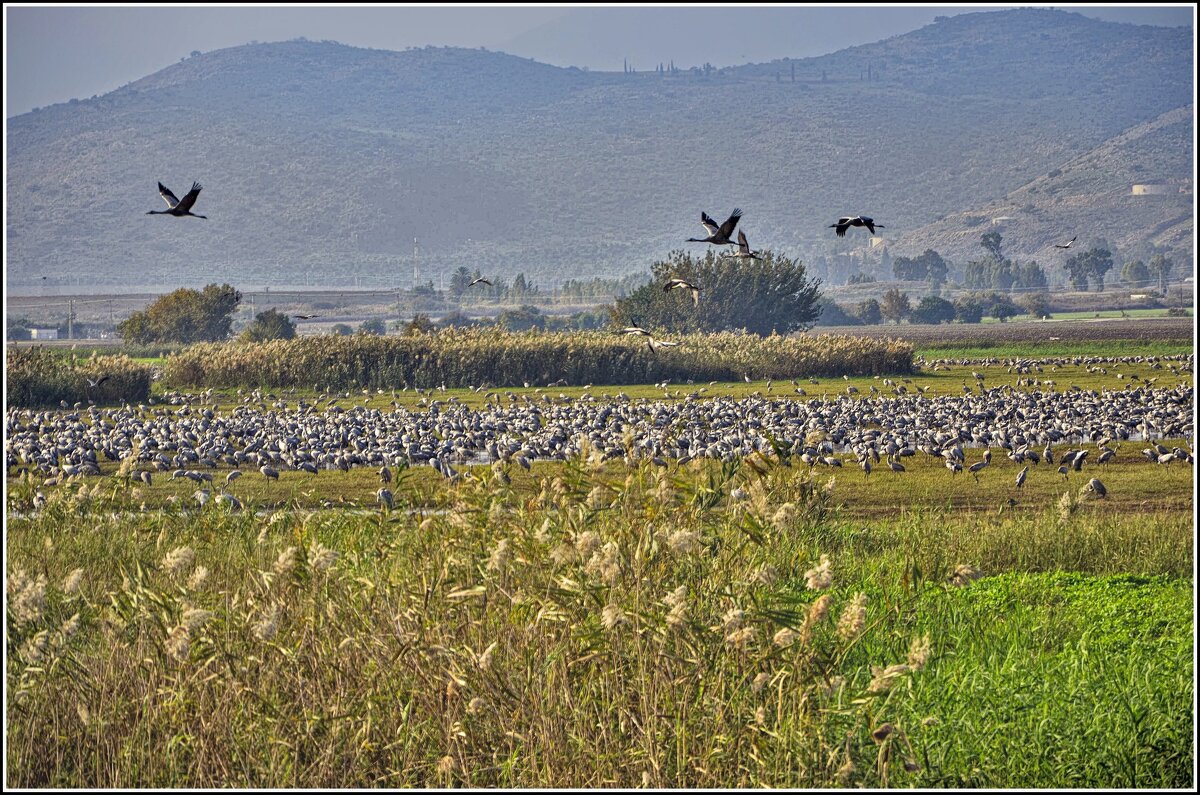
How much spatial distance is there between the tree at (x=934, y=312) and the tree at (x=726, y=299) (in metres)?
38.6

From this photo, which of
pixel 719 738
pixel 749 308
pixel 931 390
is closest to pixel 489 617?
pixel 719 738

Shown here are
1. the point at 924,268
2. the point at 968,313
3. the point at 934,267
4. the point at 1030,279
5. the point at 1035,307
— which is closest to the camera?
the point at 968,313

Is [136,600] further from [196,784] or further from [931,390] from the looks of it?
[931,390]

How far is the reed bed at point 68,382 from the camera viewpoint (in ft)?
95.0

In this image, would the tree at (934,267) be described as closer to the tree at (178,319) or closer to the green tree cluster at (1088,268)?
the green tree cluster at (1088,268)

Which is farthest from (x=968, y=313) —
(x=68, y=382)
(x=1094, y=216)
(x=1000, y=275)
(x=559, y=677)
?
(x=1094, y=216)

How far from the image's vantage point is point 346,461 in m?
17.3

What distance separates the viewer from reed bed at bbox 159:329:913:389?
112 feet

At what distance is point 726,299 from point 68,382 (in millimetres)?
29999

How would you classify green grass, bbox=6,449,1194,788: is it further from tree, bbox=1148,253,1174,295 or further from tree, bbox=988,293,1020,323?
tree, bbox=1148,253,1174,295

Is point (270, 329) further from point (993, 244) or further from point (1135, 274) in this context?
point (993, 244)

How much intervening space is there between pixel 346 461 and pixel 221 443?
269cm

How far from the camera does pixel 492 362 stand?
114 feet

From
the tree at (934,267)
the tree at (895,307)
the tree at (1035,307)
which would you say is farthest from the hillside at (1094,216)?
the tree at (895,307)
